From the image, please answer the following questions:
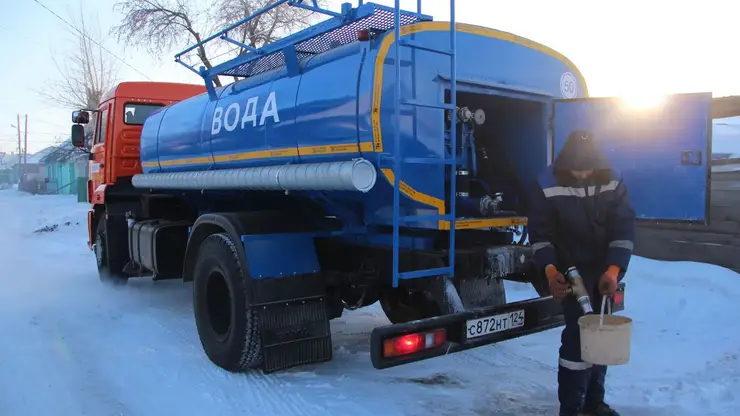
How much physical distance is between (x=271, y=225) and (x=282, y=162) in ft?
1.85

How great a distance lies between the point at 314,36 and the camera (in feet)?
14.1

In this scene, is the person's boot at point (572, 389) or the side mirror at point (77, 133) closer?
the person's boot at point (572, 389)

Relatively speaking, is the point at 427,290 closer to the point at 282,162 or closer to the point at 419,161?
the point at 419,161

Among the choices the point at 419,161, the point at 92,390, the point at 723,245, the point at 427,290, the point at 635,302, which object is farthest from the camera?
the point at 723,245

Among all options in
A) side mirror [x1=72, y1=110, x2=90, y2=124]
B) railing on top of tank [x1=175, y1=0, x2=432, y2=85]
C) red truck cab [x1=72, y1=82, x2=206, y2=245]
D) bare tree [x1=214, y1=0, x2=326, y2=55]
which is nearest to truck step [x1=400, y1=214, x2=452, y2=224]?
railing on top of tank [x1=175, y1=0, x2=432, y2=85]

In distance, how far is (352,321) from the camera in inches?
259

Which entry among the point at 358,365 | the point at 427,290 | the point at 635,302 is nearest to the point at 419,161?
the point at 427,290

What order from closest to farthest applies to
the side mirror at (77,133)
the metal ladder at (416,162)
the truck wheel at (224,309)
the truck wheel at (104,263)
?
1. the metal ladder at (416,162)
2. the truck wheel at (224,309)
3. the truck wheel at (104,263)
4. the side mirror at (77,133)

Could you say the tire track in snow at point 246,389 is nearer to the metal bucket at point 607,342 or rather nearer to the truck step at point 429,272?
the truck step at point 429,272

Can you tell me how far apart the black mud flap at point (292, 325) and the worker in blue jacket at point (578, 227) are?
1.86m

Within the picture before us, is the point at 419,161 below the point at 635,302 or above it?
above

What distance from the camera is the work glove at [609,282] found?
128 inches

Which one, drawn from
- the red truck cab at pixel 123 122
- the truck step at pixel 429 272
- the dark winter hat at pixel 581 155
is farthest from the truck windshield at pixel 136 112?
the dark winter hat at pixel 581 155

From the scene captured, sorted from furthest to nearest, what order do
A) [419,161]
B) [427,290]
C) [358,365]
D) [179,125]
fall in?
[179,125] → [358,365] → [427,290] → [419,161]
